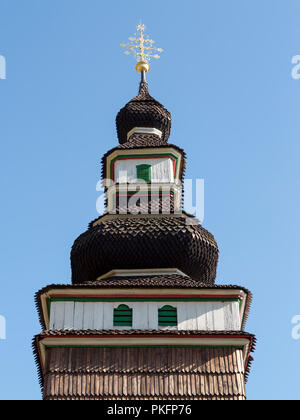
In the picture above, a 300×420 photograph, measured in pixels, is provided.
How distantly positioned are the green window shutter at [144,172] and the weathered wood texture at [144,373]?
6953mm

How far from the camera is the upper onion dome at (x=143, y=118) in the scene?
2888cm

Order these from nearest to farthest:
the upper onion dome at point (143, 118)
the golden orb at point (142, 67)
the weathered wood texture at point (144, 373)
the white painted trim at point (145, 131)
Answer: the weathered wood texture at point (144, 373)
the white painted trim at point (145, 131)
the upper onion dome at point (143, 118)
the golden orb at point (142, 67)

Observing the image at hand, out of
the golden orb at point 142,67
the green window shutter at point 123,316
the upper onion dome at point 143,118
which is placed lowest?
the green window shutter at point 123,316

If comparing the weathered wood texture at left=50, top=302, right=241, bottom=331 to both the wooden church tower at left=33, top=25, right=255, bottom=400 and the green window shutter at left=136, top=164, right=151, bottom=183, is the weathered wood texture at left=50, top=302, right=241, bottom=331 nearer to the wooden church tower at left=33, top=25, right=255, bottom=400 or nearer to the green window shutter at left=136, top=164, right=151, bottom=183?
the wooden church tower at left=33, top=25, right=255, bottom=400

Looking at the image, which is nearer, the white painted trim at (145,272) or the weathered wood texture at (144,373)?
the weathered wood texture at (144,373)

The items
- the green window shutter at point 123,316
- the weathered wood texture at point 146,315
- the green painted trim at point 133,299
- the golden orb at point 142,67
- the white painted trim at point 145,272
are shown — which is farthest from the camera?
the golden orb at point 142,67

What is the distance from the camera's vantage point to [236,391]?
797 inches

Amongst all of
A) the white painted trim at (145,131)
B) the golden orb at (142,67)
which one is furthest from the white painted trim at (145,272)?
the golden orb at (142,67)

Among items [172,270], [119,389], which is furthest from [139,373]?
[172,270]

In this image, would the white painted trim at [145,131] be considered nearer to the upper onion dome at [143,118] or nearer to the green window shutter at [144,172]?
the upper onion dome at [143,118]

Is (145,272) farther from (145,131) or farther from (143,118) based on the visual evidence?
(143,118)

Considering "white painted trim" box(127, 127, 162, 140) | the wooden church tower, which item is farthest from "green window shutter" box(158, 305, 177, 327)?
"white painted trim" box(127, 127, 162, 140)
